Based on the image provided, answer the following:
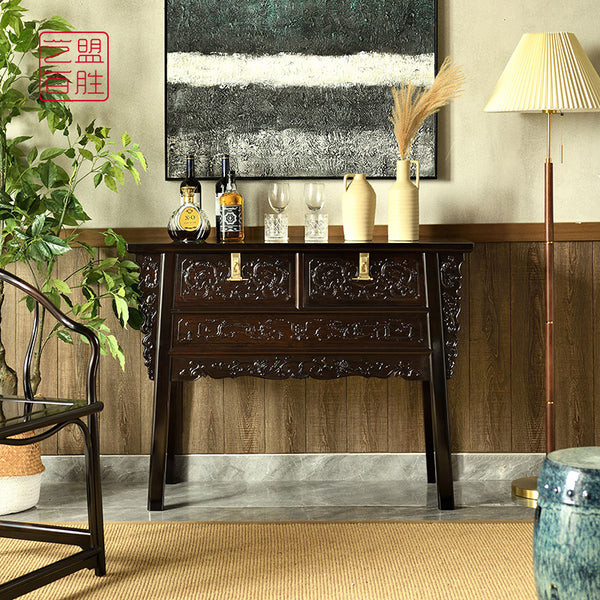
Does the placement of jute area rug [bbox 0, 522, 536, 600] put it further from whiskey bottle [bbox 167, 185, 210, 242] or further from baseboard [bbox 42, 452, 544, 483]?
whiskey bottle [bbox 167, 185, 210, 242]

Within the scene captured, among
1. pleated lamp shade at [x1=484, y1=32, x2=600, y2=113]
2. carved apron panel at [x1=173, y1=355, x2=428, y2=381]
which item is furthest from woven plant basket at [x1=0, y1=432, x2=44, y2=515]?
pleated lamp shade at [x1=484, y1=32, x2=600, y2=113]

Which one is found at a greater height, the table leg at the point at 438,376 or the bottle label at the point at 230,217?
the bottle label at the point at 230,217

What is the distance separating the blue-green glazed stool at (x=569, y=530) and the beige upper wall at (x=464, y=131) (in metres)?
1.70

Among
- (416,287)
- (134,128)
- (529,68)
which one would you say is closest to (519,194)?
(529,68)

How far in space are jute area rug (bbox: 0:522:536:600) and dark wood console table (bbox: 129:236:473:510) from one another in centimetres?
34

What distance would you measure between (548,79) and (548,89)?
4 centimetres

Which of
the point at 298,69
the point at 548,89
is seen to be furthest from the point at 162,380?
the point at 548,89

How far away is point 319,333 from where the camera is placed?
2707mm

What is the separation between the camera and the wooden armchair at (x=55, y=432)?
6.11 feet

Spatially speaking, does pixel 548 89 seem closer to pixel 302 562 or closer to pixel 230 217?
pixel 230 217

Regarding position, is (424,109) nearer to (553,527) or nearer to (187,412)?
(187,412)

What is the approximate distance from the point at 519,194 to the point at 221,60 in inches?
51.3

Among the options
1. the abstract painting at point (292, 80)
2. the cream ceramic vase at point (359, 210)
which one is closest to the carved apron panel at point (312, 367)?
the cream ceramic vase at point (359, 210)

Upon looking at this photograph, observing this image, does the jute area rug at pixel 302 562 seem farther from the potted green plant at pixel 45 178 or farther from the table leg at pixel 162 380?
the potted green plant at pixel 45 178
